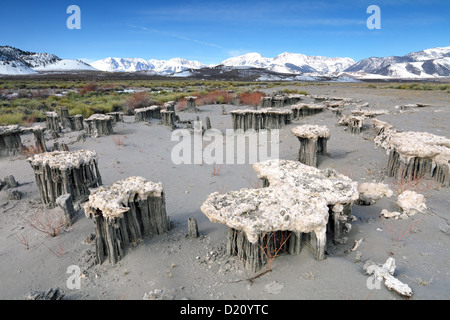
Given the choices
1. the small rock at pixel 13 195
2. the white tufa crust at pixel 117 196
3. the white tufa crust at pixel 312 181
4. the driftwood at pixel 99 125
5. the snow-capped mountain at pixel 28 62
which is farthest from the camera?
the snow-capped mountain at pixel 28 62

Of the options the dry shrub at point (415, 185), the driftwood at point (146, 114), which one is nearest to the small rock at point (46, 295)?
the dry shrub at point (415, 185)

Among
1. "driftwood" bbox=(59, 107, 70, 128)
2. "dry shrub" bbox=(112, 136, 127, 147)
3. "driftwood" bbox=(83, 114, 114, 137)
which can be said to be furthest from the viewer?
"driftwood" bbox=(59, 107, 70, 128)

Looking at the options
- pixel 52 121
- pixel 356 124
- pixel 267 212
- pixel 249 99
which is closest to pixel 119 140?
pixel 52 121

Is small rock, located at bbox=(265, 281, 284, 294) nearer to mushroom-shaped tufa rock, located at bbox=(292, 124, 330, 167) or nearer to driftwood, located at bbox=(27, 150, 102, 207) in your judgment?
driftwood, located at bbox=(27, 150, 102, 207)

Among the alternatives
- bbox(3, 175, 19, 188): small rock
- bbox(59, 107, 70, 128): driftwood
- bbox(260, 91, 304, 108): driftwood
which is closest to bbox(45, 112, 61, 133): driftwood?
bbox(59, 107, 70, 128): driftwood

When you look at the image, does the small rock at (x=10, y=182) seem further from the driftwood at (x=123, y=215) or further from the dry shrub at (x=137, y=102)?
the dry shrub at (x=137, y=102)

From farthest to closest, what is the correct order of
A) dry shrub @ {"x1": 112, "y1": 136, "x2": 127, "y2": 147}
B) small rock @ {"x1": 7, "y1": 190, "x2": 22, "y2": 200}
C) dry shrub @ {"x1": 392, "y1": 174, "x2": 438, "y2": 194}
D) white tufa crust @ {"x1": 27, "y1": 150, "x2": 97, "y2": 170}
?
dry shrub @ {"x1": 112, "y1": 136, "x2": 127, "y2": 147} < small rock @ {"x1": 7, "y1": 190, "x2": 22, "y2": 200} < dry shrub @ {"x1": 392, "y1": 174, "x2": 438, "y2": 194} < white tufa crust @ {"x1": 27, "y1": 150, "x2": 97, "y2": 170}
